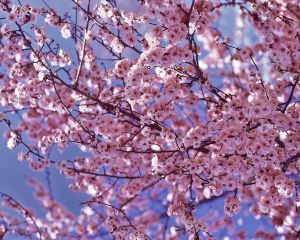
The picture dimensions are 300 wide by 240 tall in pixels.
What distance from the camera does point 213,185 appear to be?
6.12m

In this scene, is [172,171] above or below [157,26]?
below

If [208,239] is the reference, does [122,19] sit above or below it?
above

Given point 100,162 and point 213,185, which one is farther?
point 100,162

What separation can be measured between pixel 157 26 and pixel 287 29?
6.69 feet

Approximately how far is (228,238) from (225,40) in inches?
258

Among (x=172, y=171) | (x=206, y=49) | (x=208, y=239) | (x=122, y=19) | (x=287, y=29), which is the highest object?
(x=206, y=49)

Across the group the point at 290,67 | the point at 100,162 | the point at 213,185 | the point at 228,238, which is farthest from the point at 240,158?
the point at 228,238

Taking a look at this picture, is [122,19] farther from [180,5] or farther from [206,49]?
[206,49]

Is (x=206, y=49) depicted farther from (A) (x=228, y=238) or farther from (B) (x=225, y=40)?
(B) (x=225, y=40)

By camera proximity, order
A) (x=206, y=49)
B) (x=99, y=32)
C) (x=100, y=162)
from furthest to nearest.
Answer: (x=206, y=49), (x=100, y=162), (x=99, y=32)

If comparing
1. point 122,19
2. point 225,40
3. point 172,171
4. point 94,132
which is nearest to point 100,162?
point 94,132

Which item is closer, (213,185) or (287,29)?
(213,185)

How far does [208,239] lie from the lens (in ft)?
21.5

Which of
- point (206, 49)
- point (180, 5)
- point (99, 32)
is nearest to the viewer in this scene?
point (180, 5)
